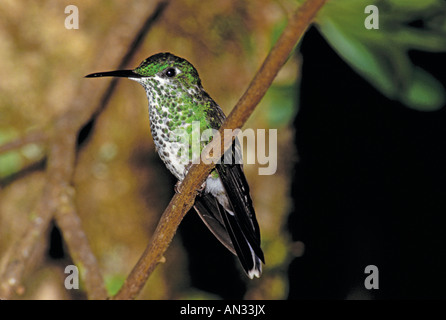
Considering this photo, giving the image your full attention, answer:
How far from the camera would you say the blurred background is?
78.5 inches

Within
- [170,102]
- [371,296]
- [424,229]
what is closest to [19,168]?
[170,102]

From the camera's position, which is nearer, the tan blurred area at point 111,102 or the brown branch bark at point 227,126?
the brown branch bark at point 227,126

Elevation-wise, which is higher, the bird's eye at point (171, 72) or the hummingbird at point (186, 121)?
the bird's eye at point (171, 72)

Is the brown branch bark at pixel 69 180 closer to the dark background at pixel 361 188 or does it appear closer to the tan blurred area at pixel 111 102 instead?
the tan blurred area at pixel 111 102

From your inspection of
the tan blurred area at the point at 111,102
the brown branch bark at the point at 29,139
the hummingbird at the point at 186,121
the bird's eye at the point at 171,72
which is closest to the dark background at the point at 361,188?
the tan blurred area at the point at 111,102

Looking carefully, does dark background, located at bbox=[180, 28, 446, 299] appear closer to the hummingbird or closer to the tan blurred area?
the tan blurred area

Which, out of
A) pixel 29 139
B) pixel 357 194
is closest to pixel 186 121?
pixel 29 139

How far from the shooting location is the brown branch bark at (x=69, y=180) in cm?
164

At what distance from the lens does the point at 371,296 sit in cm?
244

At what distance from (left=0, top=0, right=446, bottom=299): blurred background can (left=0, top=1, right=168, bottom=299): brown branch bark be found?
1.3 inches

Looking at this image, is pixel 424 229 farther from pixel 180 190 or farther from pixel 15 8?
pixel 15 8

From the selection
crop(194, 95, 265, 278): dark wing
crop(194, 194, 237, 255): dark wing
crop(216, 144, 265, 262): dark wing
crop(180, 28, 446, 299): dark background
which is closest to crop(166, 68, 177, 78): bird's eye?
crop(194, 95, 265, 278): dark wing

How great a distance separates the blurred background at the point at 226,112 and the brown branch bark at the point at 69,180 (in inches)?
1.3
